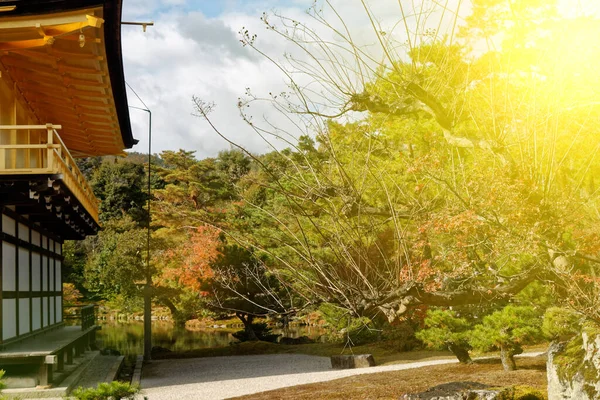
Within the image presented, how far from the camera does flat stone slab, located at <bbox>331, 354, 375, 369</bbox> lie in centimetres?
1758

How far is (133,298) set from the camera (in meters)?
39.4

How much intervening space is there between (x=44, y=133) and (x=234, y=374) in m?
7.45

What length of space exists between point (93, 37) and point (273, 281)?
16.2 m

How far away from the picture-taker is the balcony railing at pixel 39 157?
9.59m

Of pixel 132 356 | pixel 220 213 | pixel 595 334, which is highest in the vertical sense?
pixel 220 213

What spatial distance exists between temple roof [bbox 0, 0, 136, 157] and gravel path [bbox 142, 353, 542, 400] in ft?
19.4

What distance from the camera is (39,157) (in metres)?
11.9

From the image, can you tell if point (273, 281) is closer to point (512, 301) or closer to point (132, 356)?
point (132, 356)

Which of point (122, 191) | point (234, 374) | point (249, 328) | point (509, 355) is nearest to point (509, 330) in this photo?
point (509, 355)

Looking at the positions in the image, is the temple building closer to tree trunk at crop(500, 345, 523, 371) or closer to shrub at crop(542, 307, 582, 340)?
shrub at crop(542, 307, 582, 340)

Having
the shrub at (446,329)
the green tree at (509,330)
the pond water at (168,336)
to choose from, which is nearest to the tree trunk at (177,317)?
the pond water at (168,336)

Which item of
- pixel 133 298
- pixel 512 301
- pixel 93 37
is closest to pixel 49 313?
pixel 93 37

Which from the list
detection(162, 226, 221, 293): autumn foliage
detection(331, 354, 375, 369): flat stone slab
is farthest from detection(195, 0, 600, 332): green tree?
detection(162, 226, 221, 293): autumn foliage

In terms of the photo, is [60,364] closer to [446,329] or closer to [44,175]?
[44,175]
